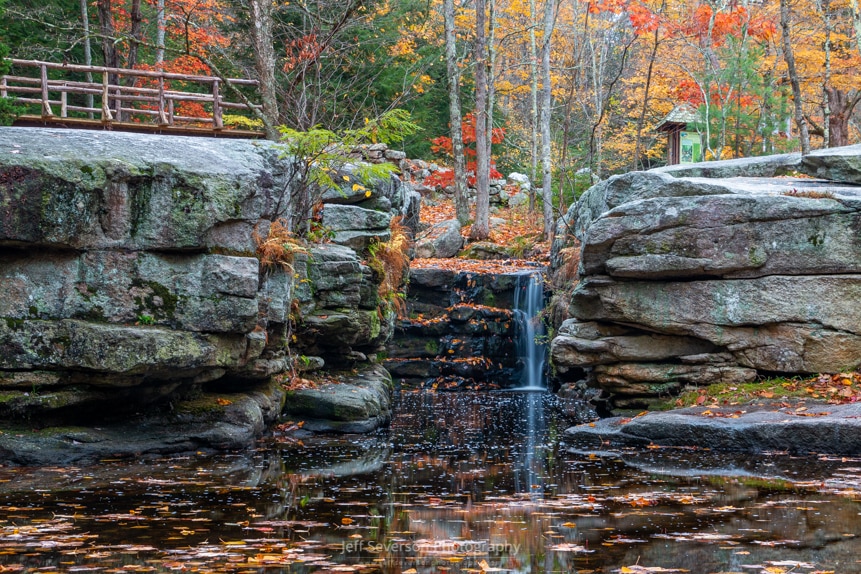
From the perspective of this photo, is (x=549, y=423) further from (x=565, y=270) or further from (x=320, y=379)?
(x=565, y=270)

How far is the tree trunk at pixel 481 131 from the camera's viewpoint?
23078 mm

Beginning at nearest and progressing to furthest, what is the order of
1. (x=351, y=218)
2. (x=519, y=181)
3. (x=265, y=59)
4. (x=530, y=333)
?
(x=265, y=59) < (x=351, y=218) < (x=530, y=333) < (x=519, y=181)

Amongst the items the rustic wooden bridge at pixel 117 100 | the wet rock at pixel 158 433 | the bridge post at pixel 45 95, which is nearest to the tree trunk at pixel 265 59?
the rustic wooden bridge at pixel 117 100

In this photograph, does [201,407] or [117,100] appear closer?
[201,407]

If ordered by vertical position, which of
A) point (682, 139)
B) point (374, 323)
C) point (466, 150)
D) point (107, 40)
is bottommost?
point (374, 323)

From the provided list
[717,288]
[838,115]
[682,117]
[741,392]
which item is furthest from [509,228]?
[741,392]

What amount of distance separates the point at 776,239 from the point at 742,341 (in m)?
1.52

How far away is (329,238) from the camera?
13891 millimetres

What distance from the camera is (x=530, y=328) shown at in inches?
739

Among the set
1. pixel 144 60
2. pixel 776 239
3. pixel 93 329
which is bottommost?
pixel 93 329

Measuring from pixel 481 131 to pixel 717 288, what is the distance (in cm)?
1347

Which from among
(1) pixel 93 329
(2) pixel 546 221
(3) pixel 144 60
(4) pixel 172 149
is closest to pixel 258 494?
(1) pixel 93 329

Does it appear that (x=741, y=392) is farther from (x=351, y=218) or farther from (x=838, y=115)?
(x=838, y=115)

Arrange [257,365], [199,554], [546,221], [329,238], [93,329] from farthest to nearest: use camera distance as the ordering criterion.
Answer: [546,221], [329,238], [257,365], [93,329], [199,554]
